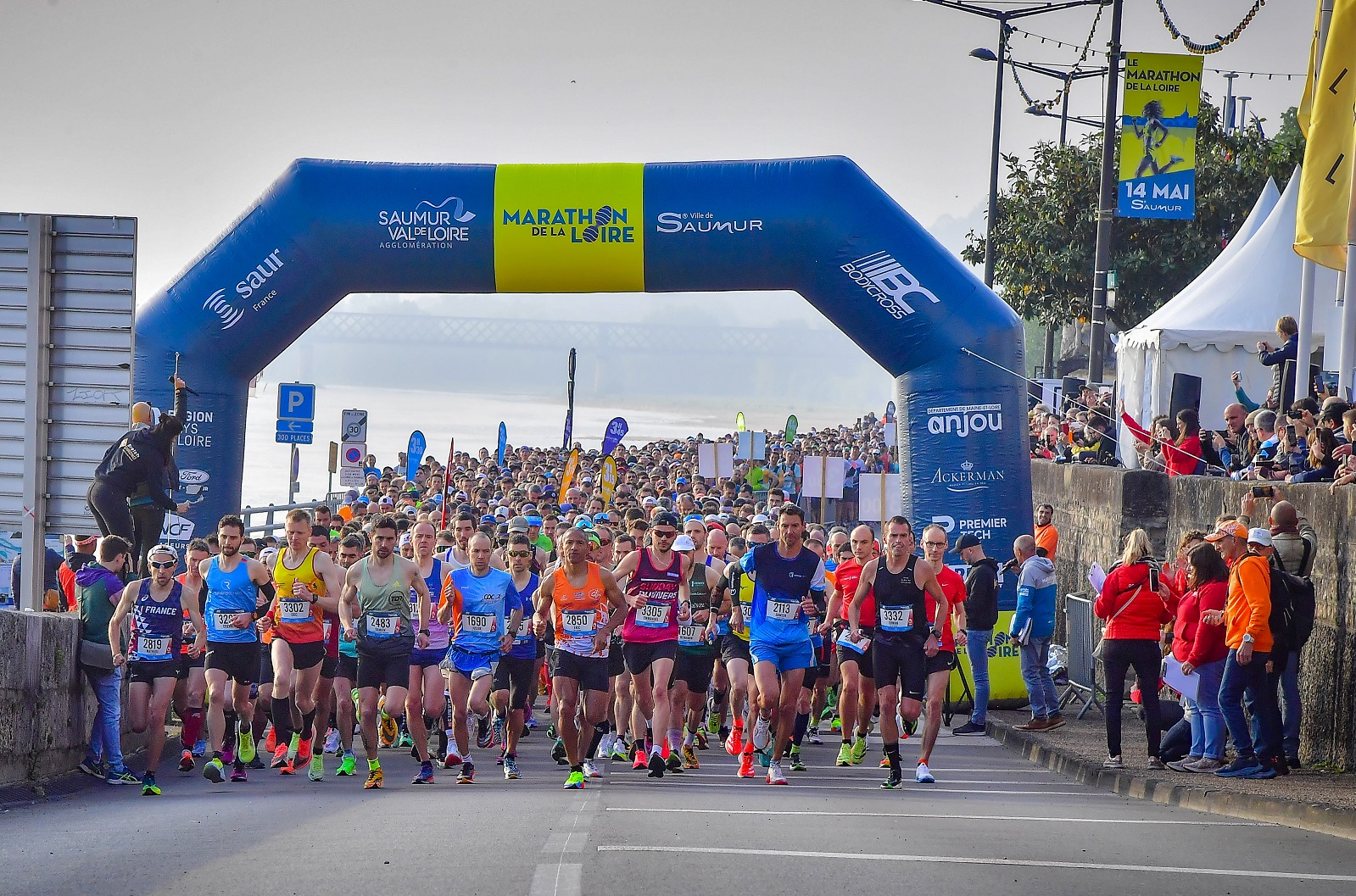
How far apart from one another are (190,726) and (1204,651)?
7183mm

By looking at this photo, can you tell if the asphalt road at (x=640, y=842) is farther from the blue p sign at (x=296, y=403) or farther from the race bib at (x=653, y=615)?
the blue p sign at (x=296, y=403)

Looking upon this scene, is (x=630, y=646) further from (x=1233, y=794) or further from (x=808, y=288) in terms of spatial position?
(x=808, y=288)

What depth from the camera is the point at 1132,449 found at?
1986 cm

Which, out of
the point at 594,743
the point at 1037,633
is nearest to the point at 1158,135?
the point at 1037,633

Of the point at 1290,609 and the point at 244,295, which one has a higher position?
the point at 244,295

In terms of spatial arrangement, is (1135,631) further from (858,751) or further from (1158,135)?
(1158,135)

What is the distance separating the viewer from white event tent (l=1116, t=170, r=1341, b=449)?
20.8m

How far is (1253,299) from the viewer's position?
20.9 m

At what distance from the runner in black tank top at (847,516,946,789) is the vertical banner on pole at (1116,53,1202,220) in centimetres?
1040

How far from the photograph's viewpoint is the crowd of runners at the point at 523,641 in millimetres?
10859

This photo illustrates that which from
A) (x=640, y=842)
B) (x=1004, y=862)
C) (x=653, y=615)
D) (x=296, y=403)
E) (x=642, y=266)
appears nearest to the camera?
(x=1004, y=862)

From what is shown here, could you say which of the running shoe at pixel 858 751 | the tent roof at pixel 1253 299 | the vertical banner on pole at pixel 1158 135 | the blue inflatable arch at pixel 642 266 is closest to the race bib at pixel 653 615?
the running shoe at pixel 858 751

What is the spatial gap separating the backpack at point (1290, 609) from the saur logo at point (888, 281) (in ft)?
16.8

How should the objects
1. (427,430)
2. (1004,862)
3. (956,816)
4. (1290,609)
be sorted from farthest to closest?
(427,430), (1290,609), (956,816), (1004,862)
